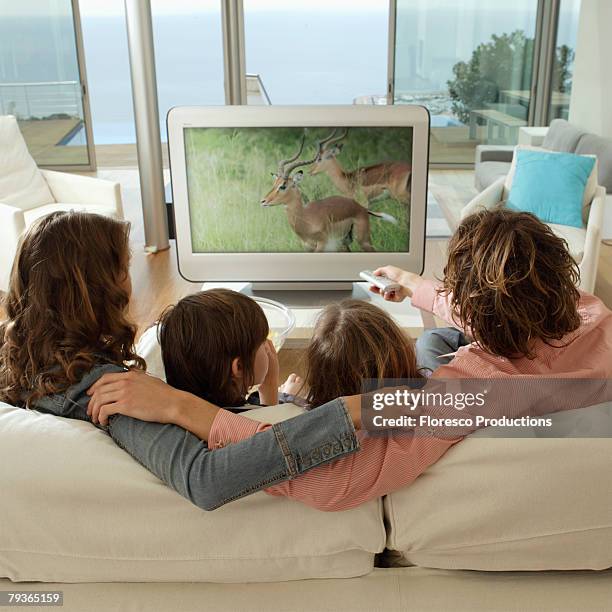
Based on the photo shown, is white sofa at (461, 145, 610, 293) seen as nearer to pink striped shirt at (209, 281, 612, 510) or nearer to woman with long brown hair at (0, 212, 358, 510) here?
pink striped shirt at (209, 281, 612, 510)

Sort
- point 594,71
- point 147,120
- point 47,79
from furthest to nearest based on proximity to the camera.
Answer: point 47,79 < point 594,71 < point 147,120

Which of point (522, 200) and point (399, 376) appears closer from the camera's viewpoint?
point (399, 376)

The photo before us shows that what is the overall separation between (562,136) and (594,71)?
58 centimetres

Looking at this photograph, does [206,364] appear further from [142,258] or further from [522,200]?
[142,258]

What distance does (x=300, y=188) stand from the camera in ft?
9.89

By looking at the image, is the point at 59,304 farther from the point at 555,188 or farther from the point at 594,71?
the point at 594,71

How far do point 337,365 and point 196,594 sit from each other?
418 millimetres

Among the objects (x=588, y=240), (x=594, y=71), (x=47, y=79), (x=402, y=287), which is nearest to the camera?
(x=402, y=287)

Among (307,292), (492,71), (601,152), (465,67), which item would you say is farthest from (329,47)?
(307,292)

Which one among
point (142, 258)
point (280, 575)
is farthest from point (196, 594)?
point (142, 258)

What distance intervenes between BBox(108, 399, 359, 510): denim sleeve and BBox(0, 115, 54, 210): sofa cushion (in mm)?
3729

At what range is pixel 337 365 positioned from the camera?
1.32 metres

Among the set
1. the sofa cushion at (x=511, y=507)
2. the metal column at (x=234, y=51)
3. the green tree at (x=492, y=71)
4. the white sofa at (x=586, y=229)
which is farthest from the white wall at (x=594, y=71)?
the sofa cushion at (x=511, y=507)

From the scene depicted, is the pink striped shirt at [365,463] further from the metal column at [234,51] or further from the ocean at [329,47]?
the metal column at [234,51]
